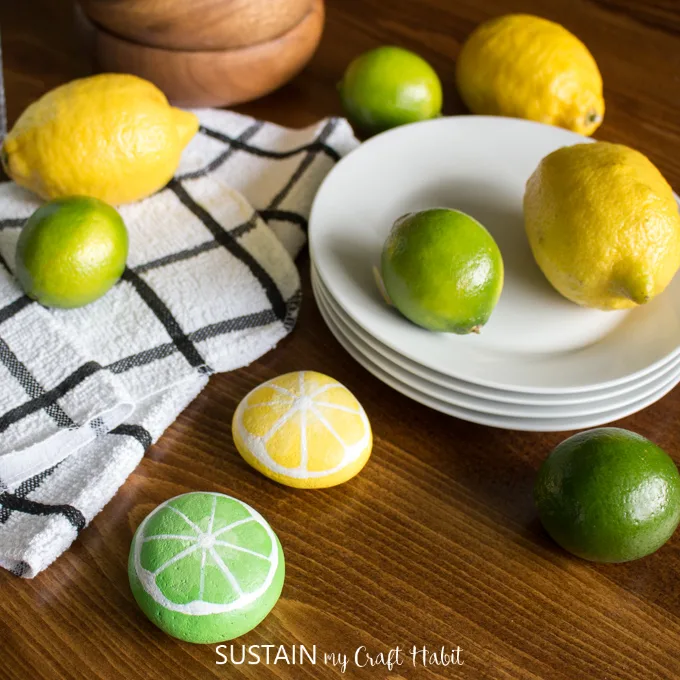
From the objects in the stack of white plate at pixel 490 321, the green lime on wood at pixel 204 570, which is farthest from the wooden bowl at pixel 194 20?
the green lime on wood at pixel 204 570

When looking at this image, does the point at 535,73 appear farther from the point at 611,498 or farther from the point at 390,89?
the point at 611,498

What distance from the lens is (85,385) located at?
0.61m

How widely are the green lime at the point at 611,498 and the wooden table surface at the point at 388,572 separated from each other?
1.3 inches

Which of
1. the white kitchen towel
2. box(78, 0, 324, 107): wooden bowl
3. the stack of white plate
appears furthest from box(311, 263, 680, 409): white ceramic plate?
box(78, 0, 324, 107): wooden bowl

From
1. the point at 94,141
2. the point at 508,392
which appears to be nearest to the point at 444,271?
the point at 508,392

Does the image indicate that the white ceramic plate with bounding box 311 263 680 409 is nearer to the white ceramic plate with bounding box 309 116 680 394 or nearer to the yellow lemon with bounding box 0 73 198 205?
the white ceramic plate with bounding box 309 116 680 394

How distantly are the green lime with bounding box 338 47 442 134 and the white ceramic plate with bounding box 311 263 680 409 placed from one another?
0.32 meters

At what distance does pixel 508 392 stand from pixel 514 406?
0.5 inches

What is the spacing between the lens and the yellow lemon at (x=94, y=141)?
70cm

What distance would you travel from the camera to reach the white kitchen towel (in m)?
0.57

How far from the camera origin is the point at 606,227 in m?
0.62

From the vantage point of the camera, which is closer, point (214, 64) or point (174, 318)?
point (174, 318)

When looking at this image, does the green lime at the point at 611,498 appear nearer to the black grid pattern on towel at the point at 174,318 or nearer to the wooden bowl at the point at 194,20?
the black grid pattern on towel at the point at 174,318

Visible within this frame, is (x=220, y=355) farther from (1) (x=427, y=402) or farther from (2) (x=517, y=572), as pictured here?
(2) (x=517, y=572)
